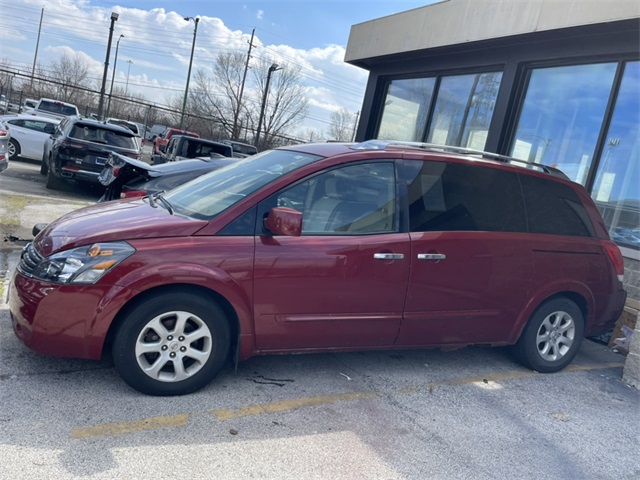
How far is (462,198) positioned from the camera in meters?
4.28

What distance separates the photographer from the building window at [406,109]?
35.5 ft

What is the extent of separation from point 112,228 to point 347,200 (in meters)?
1.66

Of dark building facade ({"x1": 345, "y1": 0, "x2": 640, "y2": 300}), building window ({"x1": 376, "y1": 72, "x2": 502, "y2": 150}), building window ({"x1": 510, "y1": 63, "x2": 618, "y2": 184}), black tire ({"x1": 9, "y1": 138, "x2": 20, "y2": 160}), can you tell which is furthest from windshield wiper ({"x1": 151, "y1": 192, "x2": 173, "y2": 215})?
black tire ({"x1": 9, "y1": 138, "x2": 20, "y2": 160})

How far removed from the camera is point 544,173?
4.83m

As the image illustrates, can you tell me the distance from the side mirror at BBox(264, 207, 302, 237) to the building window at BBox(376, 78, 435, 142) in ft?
26.2

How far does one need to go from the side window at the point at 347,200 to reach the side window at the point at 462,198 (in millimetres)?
190

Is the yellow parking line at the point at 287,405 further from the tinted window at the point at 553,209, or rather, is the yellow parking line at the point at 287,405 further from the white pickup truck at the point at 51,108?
the white pickup truck at the point at 51,108

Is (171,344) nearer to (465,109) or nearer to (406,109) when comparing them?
(465,109)

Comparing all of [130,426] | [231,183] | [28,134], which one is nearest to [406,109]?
[231,183]

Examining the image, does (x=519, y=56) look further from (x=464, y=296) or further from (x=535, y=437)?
(x=535, y=437)

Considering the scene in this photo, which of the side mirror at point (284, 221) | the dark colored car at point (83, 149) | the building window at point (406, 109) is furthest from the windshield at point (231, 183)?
the dark colored car at point (83, 149)

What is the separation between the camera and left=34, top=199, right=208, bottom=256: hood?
Answer: 330cm

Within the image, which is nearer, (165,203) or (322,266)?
(322,266)

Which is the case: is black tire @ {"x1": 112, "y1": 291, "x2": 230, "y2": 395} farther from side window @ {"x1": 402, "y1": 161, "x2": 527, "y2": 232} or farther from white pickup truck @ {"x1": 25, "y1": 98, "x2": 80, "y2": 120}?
white pickup truck @ {"x1": 25, "y1": 98, "x2": 80, "y2": 120}
